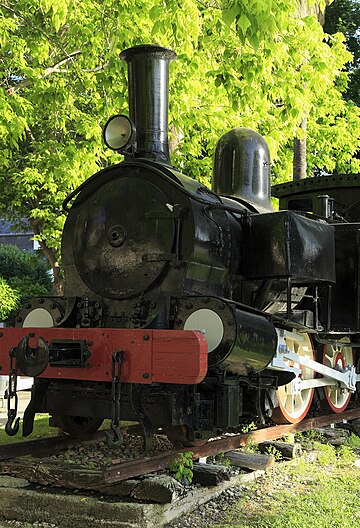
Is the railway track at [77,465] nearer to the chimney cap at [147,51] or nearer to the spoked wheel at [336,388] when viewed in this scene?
the spoked wheel at [336,388]

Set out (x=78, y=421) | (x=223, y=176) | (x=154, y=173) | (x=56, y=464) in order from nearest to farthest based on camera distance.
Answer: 1. (x=56, y=464)
2. (x=154, y=173)
3. (x=78, y=421)
4. (x=223, y=176)

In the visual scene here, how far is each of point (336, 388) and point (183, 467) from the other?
3.17m

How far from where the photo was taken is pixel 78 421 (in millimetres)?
5766

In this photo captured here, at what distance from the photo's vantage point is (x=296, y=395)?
688 centimetres

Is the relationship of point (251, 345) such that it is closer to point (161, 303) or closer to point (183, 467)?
point (161, 303)

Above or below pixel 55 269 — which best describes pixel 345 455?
below

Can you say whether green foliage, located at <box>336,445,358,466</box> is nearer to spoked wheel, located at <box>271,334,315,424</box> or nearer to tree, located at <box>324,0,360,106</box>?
spoked wheel, located at <box>271,334,315,424</box>

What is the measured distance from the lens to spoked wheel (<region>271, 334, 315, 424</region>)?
6391 millimetres

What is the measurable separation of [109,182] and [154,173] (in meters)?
0.45

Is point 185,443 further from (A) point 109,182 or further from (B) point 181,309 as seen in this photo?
(A) point 109,182

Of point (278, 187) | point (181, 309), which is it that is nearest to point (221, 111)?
point (278, 187)

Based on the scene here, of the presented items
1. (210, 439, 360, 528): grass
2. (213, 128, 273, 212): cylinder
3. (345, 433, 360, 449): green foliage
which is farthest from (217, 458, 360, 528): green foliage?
(213, 128, 273, 212): cylinder

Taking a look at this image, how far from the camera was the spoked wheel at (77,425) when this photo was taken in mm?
5511

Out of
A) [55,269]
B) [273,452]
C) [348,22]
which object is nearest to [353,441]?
[273,452]
